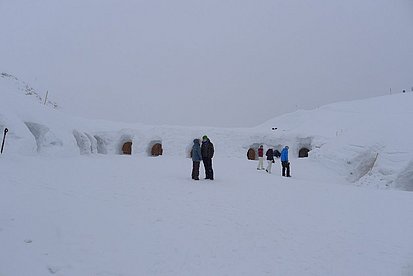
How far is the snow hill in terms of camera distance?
15977mm

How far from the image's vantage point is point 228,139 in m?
31.3

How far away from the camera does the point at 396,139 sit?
62.0 ft

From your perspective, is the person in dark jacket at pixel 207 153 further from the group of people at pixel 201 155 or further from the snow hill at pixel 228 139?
the snow hill at pixel 228 139

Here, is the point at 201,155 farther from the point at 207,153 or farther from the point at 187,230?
the point at 187,230

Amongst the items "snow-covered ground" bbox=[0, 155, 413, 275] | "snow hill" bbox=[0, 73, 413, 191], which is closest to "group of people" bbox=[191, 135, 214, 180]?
"snow-covered ground" bbox=[0, 155, 413, 275]

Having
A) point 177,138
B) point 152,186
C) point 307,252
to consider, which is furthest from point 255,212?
point 177,138

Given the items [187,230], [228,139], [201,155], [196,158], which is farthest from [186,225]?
[228,139]

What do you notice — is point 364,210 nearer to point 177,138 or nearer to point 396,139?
point 396,139

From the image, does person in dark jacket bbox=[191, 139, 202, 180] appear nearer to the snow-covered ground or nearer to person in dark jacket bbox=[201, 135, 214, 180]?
person in dark jacket bbox=[201, 135, 214, 180]

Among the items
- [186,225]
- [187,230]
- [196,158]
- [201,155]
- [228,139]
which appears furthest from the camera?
[228,139]

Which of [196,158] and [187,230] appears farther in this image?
[196,158]

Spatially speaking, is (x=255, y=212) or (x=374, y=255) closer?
(x=374, y=255)

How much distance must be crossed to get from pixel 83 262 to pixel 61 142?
1375 cm

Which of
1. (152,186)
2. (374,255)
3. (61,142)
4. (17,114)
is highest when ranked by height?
(17,114)
